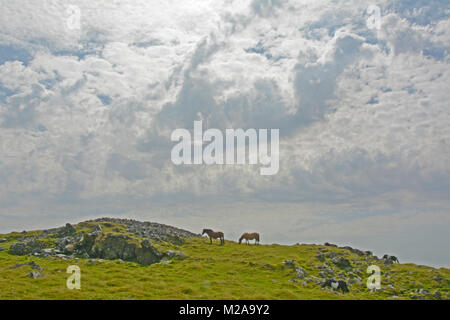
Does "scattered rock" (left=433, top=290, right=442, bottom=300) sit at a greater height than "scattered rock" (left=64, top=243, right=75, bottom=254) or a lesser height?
lesser

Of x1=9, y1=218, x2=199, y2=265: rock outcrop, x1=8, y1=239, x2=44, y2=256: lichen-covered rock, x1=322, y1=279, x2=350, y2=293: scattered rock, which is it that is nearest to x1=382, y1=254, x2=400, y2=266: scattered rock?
Answer: x1=322, y1=279, x2=350, y2=293: scattered rock

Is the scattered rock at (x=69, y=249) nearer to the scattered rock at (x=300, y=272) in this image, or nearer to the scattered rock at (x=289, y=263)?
the scattered rock at (x=289, y=263)

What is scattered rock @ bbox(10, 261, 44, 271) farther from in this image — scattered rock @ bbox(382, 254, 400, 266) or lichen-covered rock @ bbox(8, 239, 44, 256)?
scattered rock @ bbox(382, 254, 400, 266)

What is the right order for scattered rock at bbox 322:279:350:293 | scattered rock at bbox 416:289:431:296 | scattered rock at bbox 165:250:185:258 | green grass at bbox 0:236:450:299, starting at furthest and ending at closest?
scattered rock at bbox 165:250:185:258
scattered rock at bbox 416:289:431:296
scattered rock at bbox 322:279:350:293
green grass at bbox 0:236:450:299

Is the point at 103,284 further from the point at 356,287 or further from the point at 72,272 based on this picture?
the point at 356,287

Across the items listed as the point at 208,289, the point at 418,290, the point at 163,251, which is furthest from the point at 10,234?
the point at 418,290

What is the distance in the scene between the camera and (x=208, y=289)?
38.7 meters

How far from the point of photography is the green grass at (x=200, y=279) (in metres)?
35.0

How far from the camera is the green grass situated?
115 feet

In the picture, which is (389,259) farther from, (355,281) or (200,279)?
(200,279)

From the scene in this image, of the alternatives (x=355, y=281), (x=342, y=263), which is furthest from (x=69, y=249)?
(x=342, y=263)

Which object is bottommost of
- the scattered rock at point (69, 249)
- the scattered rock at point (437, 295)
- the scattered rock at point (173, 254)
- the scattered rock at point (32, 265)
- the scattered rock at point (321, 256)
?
the scattered rock at point (437, 295)

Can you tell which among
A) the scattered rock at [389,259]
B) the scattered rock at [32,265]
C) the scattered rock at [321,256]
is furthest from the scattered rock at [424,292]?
the scattered rock at [32,265]
